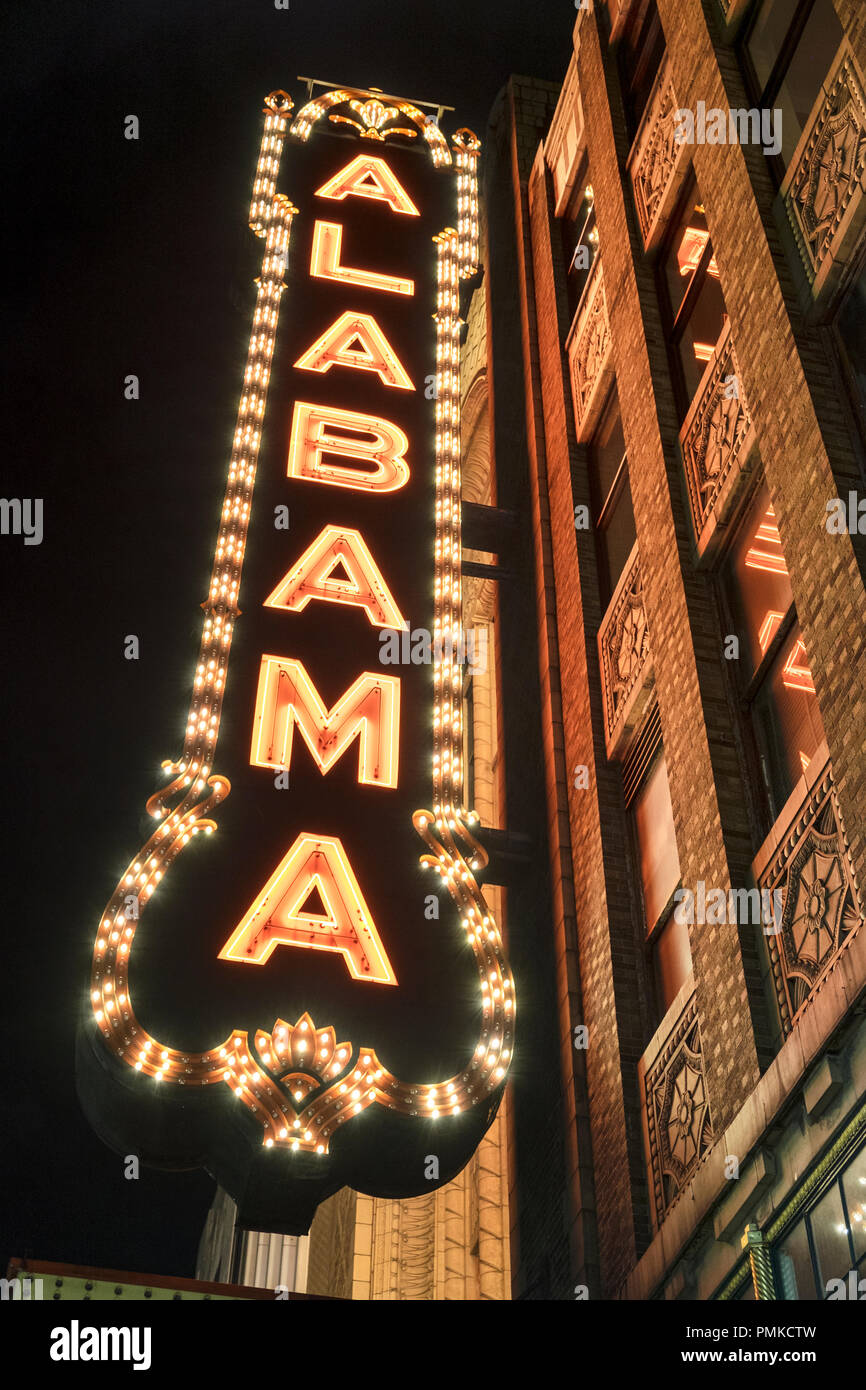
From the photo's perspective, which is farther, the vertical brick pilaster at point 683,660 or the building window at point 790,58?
the building window at point 790,58

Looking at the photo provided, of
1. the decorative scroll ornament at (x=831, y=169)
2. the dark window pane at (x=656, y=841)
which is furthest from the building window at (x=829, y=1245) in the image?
the decorative scroll ornament at (x=831, y=169)

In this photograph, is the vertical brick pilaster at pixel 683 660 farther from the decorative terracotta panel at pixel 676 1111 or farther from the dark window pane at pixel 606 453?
the dark window pane at pixel 606 453

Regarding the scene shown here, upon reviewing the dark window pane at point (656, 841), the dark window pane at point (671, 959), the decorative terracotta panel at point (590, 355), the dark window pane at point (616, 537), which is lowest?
the dark window pane at point (671, 959)

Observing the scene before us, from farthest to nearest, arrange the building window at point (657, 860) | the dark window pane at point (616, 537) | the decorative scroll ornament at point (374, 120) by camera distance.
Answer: the decorative scroll ornament at point (374, 120) < the dark window pane at point (616, 537) < the building window at point (657, 860)

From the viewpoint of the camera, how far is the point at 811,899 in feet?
27.9

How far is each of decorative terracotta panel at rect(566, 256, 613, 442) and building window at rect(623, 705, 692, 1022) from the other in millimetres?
4316

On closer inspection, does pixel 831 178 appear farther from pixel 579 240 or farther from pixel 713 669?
pixel 579 240

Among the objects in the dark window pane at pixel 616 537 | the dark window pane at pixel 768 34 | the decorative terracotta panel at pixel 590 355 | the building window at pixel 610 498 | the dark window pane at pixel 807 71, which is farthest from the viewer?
the decorative terracotta panel at pixel 590 355

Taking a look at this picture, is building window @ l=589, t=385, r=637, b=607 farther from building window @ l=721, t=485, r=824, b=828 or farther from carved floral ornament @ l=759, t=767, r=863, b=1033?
carved floral ornament @ l=759, t=767, r=863, b=1033

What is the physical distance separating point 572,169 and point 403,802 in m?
9.36

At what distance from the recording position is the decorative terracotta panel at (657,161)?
13.6 meters

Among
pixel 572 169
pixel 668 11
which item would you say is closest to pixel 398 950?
pixel 668 11

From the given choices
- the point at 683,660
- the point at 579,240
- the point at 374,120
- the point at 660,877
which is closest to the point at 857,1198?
the point at 660,877
